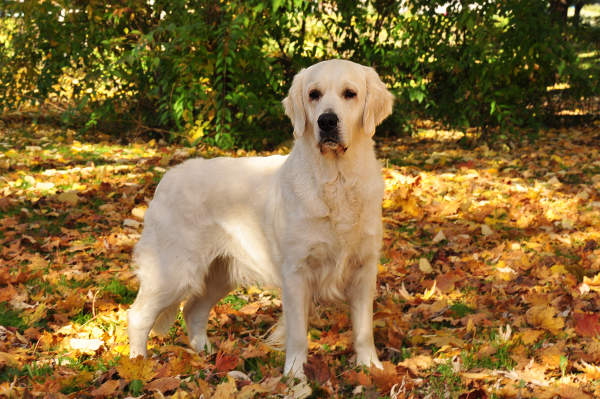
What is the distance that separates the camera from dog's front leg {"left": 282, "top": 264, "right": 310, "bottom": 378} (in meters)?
2.89

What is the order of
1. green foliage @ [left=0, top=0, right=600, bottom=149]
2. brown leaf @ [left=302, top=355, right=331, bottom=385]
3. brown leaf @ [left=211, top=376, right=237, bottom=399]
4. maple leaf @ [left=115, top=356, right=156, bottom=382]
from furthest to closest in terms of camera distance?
green foliage @ [left=0, top=0, right=600, bottom=149]
brown leaf @ [left=302, top=355, right=331, bottom=385]
maple leaf @ [left=115, top=356, right=156, bottom=382]
brown leaf @ [left=211, top=376, right=237, bottom=399]

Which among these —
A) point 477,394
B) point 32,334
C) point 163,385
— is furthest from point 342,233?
point 32,334

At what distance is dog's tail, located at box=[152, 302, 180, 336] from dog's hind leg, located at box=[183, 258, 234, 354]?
0.12 meters

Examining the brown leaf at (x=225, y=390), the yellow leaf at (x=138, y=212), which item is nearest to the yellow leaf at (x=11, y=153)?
the yellow leaf at (x=138, y=212)

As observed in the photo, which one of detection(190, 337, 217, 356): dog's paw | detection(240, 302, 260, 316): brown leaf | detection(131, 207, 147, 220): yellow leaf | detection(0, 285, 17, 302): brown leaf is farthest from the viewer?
detection(131, 207, 147, 220): yellow leaf

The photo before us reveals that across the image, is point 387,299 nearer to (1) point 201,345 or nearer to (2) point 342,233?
(2) point 342,233

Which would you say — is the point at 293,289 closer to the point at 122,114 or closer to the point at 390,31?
the point at 390,31

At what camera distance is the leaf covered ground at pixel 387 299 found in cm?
263

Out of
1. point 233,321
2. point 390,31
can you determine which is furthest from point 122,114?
point 233,321

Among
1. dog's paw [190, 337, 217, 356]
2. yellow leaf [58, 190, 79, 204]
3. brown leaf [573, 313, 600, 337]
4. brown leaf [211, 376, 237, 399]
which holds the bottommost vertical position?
dog's paw [190, 337, 217, 356]

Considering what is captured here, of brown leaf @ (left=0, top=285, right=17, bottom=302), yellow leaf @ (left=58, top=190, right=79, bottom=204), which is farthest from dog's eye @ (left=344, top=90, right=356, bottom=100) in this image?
yellow leaf @ (left=58, top=190, right=79, bottom=204)

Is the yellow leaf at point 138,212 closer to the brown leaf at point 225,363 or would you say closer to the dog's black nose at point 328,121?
the brown leaf at point 225,363

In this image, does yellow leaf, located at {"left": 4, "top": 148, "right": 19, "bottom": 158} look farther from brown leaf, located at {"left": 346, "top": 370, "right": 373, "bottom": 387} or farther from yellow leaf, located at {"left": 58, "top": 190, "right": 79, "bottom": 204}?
brown leaf, located at {"left": 346, "top": 370, "right": 373, "bottom": 387}

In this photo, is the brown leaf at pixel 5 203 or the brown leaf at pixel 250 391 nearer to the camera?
the brown leaf at pixel 250 391
